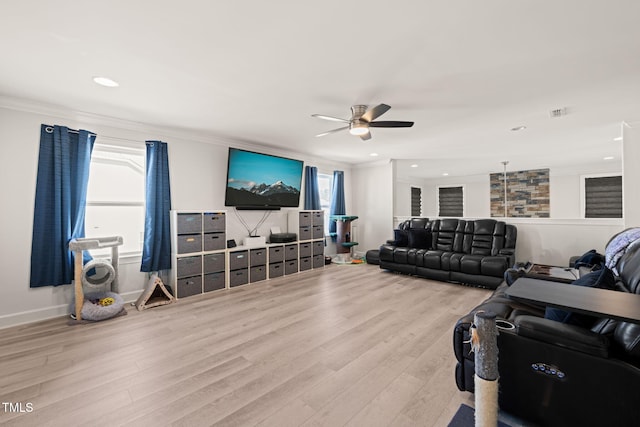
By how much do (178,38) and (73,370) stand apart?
2.62 metres

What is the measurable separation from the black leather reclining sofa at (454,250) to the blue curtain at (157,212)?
3726mm

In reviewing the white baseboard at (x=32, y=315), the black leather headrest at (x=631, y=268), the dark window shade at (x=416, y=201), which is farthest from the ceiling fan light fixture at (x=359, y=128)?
the dark window shade at (x=416, y=201)

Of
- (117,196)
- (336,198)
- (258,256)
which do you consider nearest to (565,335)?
(258,256)

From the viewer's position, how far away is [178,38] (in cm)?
202

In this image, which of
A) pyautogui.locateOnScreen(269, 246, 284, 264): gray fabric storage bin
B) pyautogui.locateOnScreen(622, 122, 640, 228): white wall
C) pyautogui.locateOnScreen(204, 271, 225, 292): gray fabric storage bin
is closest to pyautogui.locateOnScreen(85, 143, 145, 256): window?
pyautogui.locateOnScreen(204, 271, 225, 292): gray fabric storage bin

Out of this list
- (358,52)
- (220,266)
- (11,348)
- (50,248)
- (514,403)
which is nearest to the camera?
(514,403)

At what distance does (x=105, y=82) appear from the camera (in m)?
2.69

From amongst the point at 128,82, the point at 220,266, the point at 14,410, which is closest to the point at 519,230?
the point at 220,266

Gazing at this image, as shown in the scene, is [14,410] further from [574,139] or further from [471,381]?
[574,139]

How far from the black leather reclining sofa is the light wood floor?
79cm

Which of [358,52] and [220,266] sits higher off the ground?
[358,52]

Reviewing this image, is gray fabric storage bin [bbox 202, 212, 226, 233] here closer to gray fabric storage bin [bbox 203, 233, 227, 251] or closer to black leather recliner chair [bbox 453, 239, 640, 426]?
gray fabric storage bin [bbox 203, 233, 227, 251]

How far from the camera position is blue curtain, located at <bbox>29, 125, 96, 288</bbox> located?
3230 mm

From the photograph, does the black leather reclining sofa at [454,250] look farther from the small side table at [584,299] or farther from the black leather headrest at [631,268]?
the small side table at [584,299]
